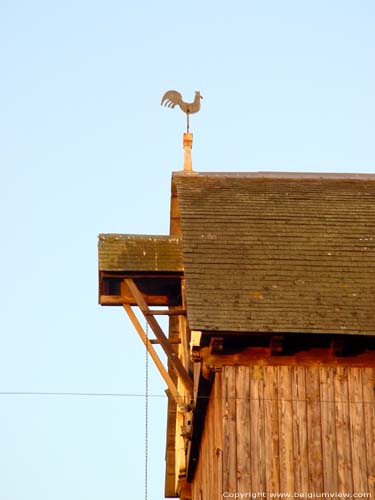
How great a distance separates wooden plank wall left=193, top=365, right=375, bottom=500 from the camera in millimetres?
→ 18766

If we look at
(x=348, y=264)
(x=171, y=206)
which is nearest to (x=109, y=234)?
(x=171, y=206)

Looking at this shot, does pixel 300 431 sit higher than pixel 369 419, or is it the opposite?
pixel 369 419

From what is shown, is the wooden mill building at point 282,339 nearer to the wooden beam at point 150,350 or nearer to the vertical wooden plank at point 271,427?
the vertical wooden plank at point 271,427

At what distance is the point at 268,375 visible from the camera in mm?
19281

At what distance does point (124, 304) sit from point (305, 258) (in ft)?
12.5

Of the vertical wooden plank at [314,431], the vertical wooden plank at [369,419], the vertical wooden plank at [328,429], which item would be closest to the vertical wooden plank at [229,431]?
the vertical wooden plank at [314,431]

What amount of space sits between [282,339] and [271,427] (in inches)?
49.6

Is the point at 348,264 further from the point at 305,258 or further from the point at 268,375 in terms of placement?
the point at 268,375

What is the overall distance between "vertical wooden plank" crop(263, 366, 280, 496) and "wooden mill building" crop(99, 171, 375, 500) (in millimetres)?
14

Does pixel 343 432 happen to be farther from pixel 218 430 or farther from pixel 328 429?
pixel 218 430

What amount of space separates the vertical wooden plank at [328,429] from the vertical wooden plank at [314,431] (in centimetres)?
6

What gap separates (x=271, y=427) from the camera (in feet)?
62.3

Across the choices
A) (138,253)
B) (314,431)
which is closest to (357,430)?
(314,431)

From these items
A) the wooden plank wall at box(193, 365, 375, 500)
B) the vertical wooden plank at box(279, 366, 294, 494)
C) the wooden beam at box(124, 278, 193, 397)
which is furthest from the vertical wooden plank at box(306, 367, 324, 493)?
the wooden beam at box(124, 278, 193, 397)
